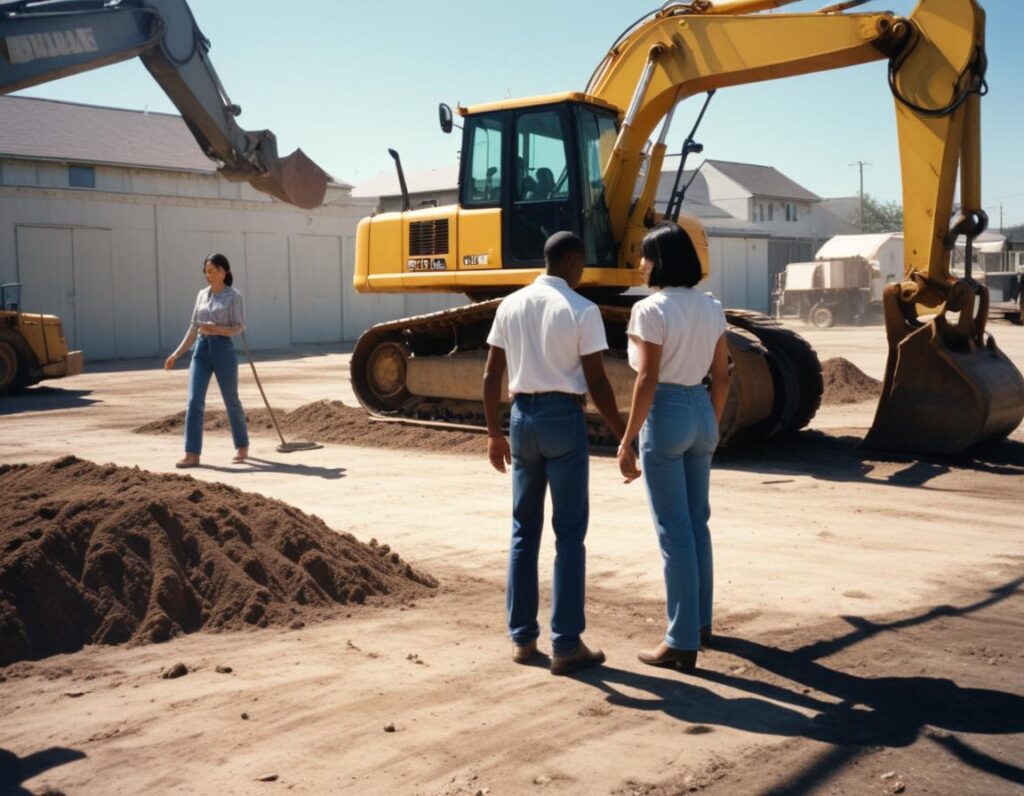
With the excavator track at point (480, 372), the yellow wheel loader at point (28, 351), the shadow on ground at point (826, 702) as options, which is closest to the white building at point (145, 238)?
the yellow wheel loader at point (28, 351)

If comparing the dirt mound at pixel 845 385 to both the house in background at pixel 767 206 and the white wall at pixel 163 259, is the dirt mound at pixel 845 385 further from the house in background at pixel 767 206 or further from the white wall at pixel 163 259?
the house in background at pixel 767 206

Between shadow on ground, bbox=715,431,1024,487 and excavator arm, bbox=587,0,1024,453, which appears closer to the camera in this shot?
shadow on ground, bbox=715,431,1024,487

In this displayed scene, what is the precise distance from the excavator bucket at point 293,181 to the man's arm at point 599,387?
969cm

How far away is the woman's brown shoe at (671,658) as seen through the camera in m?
5.16

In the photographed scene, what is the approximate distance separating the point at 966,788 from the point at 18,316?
19182 millimetres

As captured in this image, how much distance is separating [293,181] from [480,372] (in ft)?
11.3

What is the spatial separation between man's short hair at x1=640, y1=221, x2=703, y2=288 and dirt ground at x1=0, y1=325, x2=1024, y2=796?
1.73 metres

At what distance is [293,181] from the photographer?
1438cm

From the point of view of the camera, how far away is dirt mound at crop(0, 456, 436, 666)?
5746mm

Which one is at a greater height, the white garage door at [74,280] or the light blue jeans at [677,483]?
the white garage door at [74,280]

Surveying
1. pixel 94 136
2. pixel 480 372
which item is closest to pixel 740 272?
pixel 94 136

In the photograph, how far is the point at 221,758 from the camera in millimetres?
4176

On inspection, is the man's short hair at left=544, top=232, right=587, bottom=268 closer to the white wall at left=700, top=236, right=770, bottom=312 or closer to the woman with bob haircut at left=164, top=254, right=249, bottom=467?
the woman with bob haircut at left=164, top=254, right=249, bottom=467

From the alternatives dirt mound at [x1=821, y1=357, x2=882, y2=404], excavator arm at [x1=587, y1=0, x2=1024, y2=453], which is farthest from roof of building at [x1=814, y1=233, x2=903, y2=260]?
excavator arm at [x1=587, y1=0, x2=1024, y2=453]
